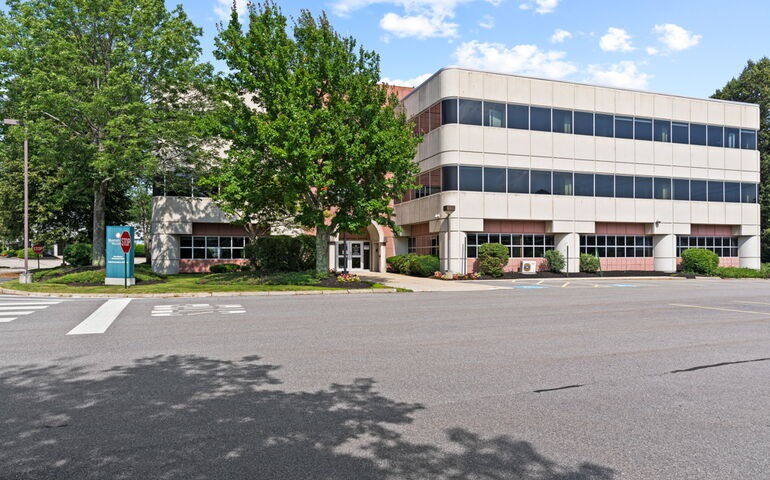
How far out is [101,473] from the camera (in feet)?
11.7

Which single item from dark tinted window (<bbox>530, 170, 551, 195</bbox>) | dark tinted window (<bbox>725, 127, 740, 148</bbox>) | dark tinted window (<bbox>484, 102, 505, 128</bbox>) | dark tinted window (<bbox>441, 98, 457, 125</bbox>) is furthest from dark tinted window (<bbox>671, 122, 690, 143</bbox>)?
dark tinted window (<bbox>441, 98, 457, 125</bbox>)

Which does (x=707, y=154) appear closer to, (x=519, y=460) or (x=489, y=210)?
(x=489, y=210)

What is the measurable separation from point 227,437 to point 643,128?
3695 cm

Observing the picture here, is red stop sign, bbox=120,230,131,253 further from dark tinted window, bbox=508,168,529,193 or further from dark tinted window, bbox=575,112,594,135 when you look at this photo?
dark tinted window, bbox=575,112,594,135

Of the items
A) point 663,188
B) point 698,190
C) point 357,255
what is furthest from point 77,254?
point 698,190

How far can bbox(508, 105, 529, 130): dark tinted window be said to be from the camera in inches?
1236

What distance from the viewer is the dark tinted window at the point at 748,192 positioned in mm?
37062

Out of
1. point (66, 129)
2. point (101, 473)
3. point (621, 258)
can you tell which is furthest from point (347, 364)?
point (621, 258)

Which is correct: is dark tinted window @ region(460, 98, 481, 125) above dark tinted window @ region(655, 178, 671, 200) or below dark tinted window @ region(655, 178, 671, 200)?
above

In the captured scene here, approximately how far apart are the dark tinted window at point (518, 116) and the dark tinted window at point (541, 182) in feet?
9.91

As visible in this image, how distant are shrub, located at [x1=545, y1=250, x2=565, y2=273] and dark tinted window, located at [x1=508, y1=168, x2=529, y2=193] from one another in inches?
169

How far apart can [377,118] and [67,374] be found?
1728 centimetres

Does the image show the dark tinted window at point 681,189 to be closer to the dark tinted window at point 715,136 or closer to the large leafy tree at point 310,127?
the dark tinted window at point 715,136

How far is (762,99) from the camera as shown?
45.6m
